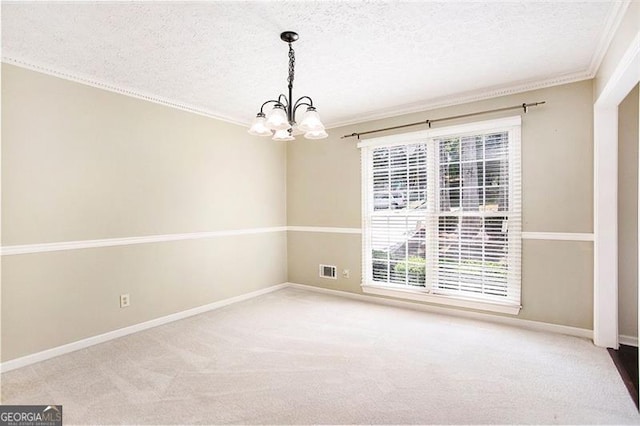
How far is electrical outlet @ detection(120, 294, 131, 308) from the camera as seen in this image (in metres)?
3.41

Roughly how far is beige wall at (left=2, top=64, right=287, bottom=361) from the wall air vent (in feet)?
3.41

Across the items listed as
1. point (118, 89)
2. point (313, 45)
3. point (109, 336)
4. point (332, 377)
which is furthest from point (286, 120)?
point (109, 336)

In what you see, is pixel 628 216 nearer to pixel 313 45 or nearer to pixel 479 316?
pixel 479 316

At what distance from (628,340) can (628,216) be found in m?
1.14

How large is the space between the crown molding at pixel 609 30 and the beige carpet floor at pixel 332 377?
8.27 ft

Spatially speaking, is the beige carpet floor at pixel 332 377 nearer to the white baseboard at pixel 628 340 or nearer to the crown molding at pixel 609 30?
the white baseboard at pixel 628 340

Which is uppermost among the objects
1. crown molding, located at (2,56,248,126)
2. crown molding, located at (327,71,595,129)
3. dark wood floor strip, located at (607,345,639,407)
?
crown molding, located at (327,71,595,129)

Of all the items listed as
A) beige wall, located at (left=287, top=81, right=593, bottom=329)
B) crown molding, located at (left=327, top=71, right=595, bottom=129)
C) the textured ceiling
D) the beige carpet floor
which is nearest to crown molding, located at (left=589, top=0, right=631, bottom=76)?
the textured ceiling

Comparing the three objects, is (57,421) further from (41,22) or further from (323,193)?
(323,193)

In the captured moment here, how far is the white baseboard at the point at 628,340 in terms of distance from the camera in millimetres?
3037

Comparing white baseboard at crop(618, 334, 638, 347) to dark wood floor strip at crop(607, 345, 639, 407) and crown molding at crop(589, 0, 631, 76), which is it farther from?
crown molding at crop(589, 0, 631, 76)

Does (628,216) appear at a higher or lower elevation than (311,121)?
lower

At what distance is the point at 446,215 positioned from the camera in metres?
4.00

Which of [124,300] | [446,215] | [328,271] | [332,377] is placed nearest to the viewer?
[332,377]
